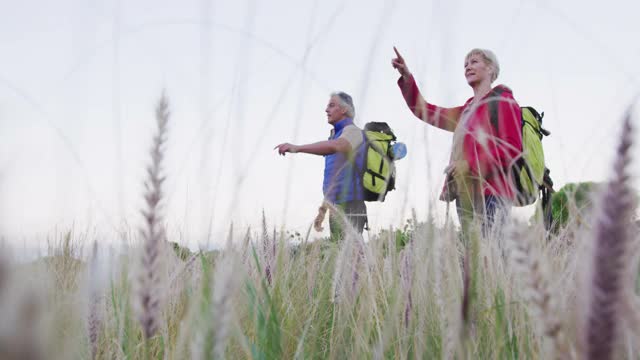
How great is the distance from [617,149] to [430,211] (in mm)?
871

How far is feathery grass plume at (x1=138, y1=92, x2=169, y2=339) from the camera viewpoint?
547 mm

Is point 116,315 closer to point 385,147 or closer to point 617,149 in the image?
point 617,149

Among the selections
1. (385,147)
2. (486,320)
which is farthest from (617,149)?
(385,147)

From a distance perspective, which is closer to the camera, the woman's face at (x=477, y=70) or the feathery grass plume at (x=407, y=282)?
the feathery grass plume at (x=407, y=282)

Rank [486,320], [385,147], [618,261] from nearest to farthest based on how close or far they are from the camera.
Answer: [618,261], [486,320], [385,147]

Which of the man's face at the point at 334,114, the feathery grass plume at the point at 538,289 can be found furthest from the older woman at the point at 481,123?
the feathery grass plume at the point at 538,289

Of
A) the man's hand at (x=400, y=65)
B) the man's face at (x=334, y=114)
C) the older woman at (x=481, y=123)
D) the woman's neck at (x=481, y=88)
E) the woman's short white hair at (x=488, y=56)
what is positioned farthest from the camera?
the man's face at (x=334, y=114)

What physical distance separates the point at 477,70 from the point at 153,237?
11.1ft

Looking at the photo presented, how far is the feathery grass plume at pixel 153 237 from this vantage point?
547 millimetres

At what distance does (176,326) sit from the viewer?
1.67 meters

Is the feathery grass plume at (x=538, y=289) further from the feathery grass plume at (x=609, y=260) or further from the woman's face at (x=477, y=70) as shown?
the woman's face at (x=477, y=70)

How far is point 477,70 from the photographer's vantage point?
12.1ft

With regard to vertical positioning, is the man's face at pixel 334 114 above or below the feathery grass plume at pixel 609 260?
above

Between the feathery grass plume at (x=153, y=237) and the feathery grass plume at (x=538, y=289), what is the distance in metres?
0.33
